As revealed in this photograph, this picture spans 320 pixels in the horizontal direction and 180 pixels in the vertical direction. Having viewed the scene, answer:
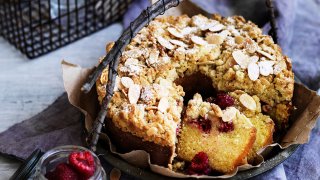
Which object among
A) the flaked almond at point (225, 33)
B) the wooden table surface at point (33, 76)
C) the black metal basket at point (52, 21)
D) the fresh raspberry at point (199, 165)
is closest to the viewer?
the fresh raspberry at point (199, 165)

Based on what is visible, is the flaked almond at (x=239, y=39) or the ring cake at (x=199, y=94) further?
the flaked almond at (x=239, y=39)

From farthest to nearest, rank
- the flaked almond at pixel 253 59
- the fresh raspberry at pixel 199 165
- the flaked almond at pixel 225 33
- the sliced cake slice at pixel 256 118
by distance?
the flaked almond at pixel 225 33 → the flaked almond at pixel 253 59 → the sliced cake slice at pixel 256 118 → the fresh raspberry at pixel 199 165

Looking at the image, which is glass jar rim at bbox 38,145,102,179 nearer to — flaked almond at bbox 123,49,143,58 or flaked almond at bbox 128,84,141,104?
flaked almond at bbox 128,84,141,104

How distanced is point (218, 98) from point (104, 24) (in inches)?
41.1

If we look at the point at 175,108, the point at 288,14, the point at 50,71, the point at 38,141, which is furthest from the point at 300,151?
the point at 50,71

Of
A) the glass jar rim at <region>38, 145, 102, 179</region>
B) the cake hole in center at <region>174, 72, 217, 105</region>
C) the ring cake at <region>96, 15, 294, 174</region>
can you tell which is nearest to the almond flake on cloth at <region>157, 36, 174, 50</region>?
the ring cake at <region>96, 15, 294, 174</region>

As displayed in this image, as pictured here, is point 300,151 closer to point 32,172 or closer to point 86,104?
point 86,104

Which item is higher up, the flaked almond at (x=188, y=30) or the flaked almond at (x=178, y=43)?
the flaked almond at (x=188, y=30)

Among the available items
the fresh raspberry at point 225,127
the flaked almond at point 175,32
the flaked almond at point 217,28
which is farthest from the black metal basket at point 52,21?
the fresh raspberry at point 225,127

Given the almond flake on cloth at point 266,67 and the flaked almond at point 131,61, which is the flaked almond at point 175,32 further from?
the almond flake on cloth at point 266,67

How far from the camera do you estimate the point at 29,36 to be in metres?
2.56

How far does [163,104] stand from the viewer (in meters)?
1.76

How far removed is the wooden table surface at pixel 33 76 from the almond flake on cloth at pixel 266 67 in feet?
2.83

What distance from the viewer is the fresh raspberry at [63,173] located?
1.61 m
